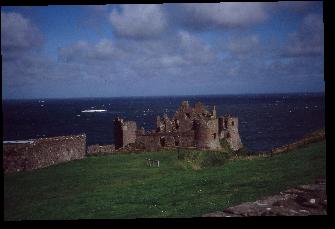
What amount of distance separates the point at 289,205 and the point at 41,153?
36.1 ft

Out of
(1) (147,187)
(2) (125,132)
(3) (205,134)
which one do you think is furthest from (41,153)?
(2) (125,132)

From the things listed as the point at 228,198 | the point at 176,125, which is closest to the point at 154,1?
the point at 228,198

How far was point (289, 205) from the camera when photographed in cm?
680

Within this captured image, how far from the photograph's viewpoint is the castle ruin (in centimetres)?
2853

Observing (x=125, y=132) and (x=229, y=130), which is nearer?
(x=125, y=132)

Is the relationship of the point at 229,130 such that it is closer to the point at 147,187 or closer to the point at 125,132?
the point at 125,132

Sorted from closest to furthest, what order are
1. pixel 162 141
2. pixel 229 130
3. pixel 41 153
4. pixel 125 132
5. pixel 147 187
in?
pixel 147 187, pixel 41 153, pixel 162 141, pixel 125 132, pixel 229 130

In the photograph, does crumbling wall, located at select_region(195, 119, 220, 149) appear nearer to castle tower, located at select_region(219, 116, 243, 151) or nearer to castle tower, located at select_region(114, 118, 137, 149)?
castle tower, located at select_region(219, 116, 243, 151)

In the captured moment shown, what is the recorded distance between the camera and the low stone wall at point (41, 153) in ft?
45.1

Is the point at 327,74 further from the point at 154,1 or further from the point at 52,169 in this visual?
the point at 52,169

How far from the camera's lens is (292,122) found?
238 ft

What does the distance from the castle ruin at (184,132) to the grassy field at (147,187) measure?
12.7 metres

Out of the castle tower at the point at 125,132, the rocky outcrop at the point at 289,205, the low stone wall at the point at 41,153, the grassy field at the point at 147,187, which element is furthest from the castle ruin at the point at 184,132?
the rocky outcrop at the point at 289,205

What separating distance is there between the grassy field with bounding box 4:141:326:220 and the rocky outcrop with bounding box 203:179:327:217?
1699 millimetres
